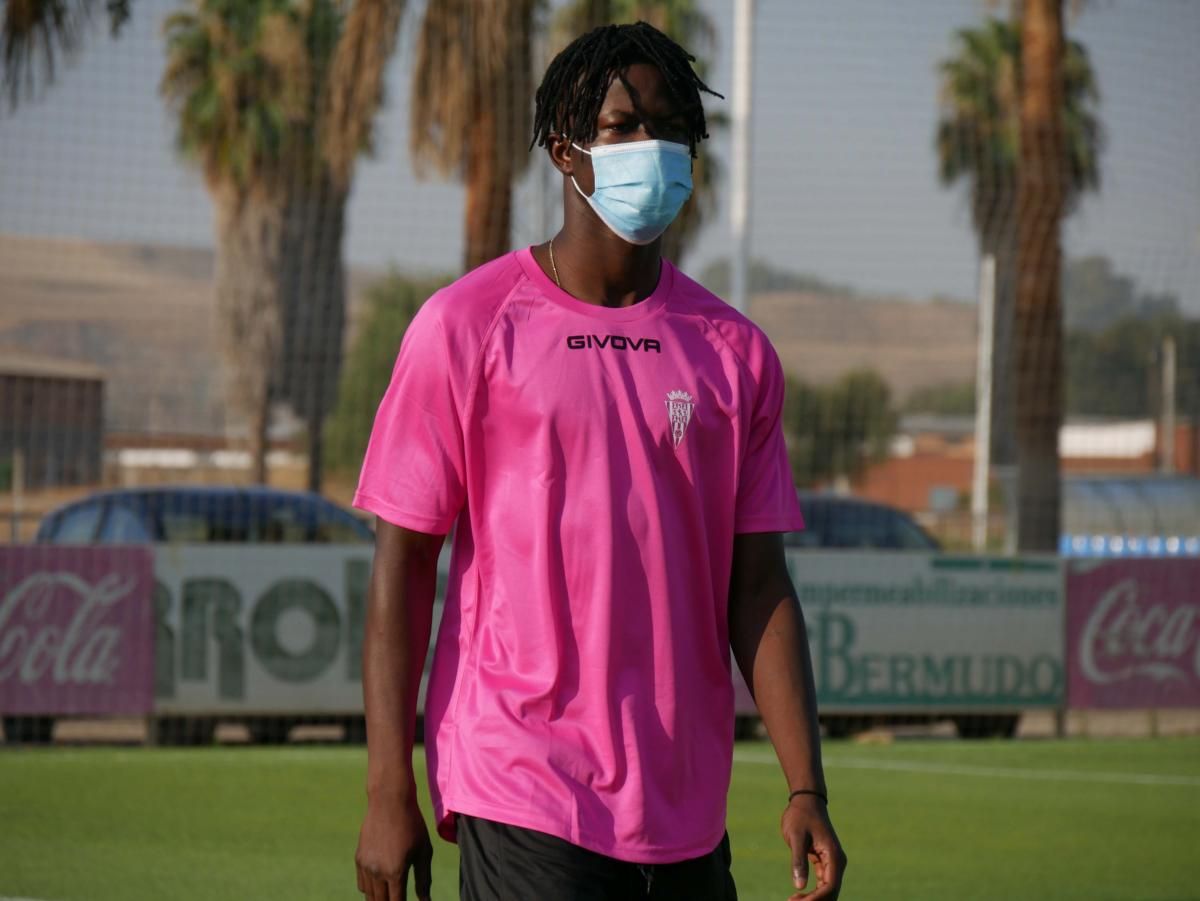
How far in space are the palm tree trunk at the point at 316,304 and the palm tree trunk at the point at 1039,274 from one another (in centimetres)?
619

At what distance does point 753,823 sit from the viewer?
903 cm

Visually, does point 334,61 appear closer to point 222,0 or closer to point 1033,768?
point 1033,768

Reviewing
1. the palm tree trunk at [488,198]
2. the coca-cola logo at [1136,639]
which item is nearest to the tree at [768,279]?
the palm tree trunk at [488,198]

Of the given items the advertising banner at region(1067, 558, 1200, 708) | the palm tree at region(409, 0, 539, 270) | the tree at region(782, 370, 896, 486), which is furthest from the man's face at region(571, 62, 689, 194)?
the palm tree at region(409, 0, 539, 270)

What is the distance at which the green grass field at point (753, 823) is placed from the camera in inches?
293

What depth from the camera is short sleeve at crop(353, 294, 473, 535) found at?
9.37ft

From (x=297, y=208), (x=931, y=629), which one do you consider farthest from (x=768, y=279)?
(x=931, y=629)

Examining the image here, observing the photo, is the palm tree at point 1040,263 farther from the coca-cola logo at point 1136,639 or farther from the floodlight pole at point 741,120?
the coca-cola logo at point 1136,639

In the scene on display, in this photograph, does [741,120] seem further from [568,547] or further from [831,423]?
[568,547]

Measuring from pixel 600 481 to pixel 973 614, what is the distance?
11.0 m

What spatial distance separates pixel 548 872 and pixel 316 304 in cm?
1328

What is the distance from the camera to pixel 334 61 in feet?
53.3

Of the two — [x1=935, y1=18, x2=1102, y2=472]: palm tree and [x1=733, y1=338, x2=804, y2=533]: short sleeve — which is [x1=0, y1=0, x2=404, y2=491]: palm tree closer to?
[x1=935, y1=18, x2=1102, y2=472]: palm tree

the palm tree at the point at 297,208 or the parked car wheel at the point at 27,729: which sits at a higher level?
the palm tree at the point at 297,208
